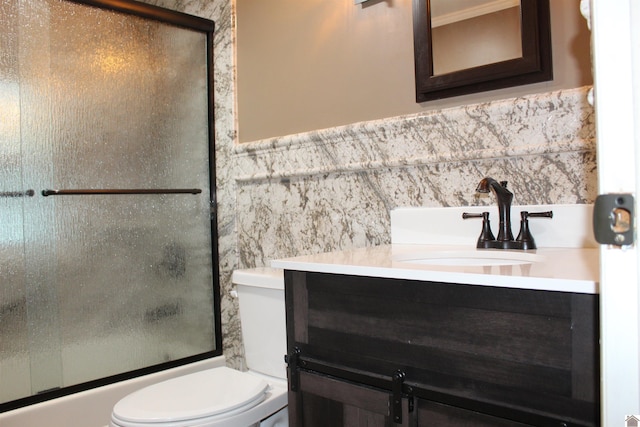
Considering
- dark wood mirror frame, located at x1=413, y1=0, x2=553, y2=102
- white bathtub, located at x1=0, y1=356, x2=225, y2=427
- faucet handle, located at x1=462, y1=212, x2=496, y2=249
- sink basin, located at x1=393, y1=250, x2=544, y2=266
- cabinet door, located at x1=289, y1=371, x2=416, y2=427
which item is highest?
dark wood mirror frame, located at x1=413, y1=0, x2=553, y2=102

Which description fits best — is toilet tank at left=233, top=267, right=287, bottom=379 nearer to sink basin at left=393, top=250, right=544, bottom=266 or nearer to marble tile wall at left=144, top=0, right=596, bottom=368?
marble tile wall at left=144, top=0, right=596, bottom=368

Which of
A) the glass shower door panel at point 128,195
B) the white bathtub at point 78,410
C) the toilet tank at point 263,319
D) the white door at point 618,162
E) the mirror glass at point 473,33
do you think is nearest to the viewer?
the white door at point 618,162

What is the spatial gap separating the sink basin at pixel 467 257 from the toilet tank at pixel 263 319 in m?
0.46

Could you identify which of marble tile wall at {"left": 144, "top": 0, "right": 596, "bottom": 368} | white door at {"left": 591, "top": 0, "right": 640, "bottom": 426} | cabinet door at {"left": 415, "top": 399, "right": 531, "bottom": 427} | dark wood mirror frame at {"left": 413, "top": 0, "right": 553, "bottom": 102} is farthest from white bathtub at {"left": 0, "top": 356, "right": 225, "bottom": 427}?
white door at {"left": 591, "top": 0, "right": 640, "bottom": 426}

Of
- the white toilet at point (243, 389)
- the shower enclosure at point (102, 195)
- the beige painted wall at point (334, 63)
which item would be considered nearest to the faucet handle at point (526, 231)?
the beige painted wall at point (334, 63)

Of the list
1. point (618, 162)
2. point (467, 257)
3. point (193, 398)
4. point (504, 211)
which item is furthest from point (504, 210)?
point (193, 398)

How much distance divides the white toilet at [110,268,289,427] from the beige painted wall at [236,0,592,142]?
2.21ft

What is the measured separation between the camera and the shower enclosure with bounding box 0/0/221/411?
5.84 feet

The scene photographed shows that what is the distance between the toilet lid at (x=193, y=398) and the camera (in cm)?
128

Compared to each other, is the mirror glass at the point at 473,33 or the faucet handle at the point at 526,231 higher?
the mirror glass at the point at 473,33

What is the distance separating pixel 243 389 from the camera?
1.44 m

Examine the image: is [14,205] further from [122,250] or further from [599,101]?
[599,101]

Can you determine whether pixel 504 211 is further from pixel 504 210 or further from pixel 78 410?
pixel 78 410

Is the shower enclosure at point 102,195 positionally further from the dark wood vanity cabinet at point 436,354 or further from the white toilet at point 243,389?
the dark wood vanity cabinet at point 436,354
